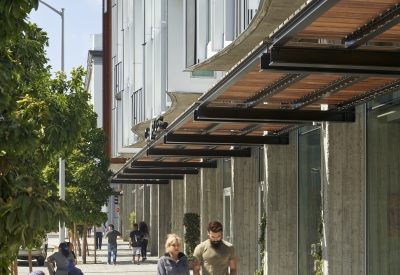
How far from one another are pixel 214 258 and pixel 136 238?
2573 cm

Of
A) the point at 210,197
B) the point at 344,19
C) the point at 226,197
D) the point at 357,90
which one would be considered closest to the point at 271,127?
the point at 357,90

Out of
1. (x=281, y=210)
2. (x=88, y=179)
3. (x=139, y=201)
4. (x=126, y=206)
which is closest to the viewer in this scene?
(x=281, y=210)

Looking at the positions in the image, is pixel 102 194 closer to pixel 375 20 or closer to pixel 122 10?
pixel 122 10

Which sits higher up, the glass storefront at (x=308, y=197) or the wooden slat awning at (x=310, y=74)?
the wooden slat awning at (x=310, y=74)

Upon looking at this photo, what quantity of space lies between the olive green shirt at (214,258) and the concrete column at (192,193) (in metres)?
21.0

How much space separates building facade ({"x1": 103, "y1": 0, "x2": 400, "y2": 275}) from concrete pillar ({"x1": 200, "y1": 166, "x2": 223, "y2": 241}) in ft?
0.14

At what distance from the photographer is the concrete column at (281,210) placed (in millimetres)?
19672

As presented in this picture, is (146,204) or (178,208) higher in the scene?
(146,204)

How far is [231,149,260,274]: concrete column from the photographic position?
76.7 ft

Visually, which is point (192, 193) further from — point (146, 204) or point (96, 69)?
point (96, 69)

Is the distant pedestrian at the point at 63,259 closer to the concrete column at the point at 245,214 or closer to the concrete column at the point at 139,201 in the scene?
the concrete column at the point at 245,214

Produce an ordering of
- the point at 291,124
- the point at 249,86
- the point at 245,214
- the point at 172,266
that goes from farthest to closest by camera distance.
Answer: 1. the point at 245,214
2. the point at 291,124
3. the point at 249,86
4. the point at 172,266

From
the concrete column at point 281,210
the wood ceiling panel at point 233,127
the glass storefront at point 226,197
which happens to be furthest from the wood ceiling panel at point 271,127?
the glass storefront at point 226,197

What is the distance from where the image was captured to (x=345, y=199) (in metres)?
14.3
